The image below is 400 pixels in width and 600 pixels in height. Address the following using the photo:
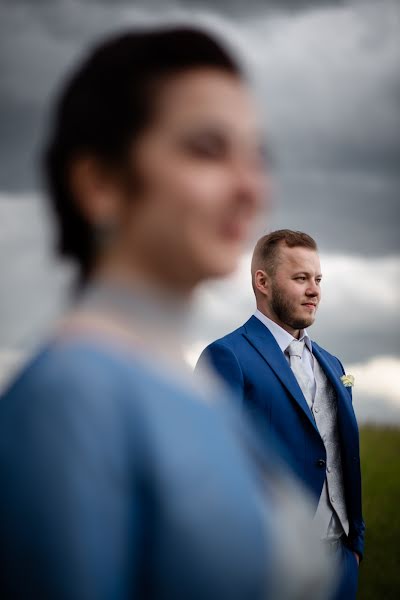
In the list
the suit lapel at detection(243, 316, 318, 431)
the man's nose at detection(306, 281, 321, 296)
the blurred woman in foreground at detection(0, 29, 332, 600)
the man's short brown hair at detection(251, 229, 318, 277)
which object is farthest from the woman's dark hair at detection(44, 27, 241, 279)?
the man's short brown hair at detection(251, 229, 318, 277)

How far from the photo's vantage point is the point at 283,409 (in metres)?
3.85

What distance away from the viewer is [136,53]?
995mm

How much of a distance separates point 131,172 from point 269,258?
338cm

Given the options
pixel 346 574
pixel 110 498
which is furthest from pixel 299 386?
pixel 110 498

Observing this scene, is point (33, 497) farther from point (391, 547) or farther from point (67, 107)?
point (391, 547)

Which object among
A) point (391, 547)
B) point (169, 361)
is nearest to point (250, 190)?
point (169, 361)

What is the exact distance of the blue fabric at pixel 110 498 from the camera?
2.59ft

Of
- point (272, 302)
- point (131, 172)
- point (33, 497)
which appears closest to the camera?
point (33, 497)

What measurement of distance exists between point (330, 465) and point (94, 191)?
11.2 feet

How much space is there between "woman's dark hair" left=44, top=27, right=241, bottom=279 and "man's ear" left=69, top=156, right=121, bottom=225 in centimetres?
1

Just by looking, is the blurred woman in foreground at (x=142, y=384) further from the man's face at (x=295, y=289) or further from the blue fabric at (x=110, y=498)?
the man's face at (x=295, y=289)

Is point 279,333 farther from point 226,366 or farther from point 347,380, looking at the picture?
point 347,380

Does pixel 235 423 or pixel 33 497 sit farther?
pixel 235 423

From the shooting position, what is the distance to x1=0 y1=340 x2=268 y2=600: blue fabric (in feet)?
2.59
